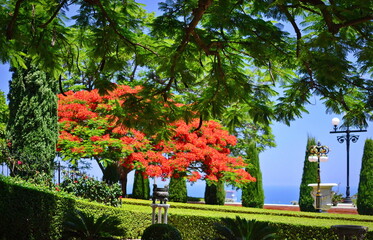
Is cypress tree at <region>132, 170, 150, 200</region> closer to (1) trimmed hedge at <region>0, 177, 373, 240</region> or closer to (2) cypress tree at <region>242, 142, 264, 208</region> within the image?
(2) cypress tree at <region>242, 142, 264, 208</region>

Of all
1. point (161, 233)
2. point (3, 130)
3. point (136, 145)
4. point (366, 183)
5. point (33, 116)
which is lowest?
point (161, 233)

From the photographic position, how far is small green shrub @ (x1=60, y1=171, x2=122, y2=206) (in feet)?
43.7

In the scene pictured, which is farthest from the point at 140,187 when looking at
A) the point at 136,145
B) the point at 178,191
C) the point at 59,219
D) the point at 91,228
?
the point at 91,228

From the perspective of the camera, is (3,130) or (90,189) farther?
(3,130)

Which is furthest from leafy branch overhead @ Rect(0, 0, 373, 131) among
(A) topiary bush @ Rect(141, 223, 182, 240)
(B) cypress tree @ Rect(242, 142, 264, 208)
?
(B) cypress tree @ Rect(242, 142, 264, 208)

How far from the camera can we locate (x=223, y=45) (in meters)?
8.07

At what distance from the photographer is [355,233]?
8.73 metres

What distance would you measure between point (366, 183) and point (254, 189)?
17.0ft

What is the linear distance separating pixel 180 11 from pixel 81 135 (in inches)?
487

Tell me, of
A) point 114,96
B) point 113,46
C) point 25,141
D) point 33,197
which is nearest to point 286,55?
point 113,46

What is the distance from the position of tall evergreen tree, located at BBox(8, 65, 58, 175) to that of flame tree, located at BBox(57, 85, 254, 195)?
8.48ft

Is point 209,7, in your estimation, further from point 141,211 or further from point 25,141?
point 25,141

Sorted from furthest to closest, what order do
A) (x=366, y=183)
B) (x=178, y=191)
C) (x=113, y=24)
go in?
(x=178, y=191) < (x=366, y=183) < (x=113, y=24)

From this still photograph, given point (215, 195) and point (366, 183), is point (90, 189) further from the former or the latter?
point (366, 183)
